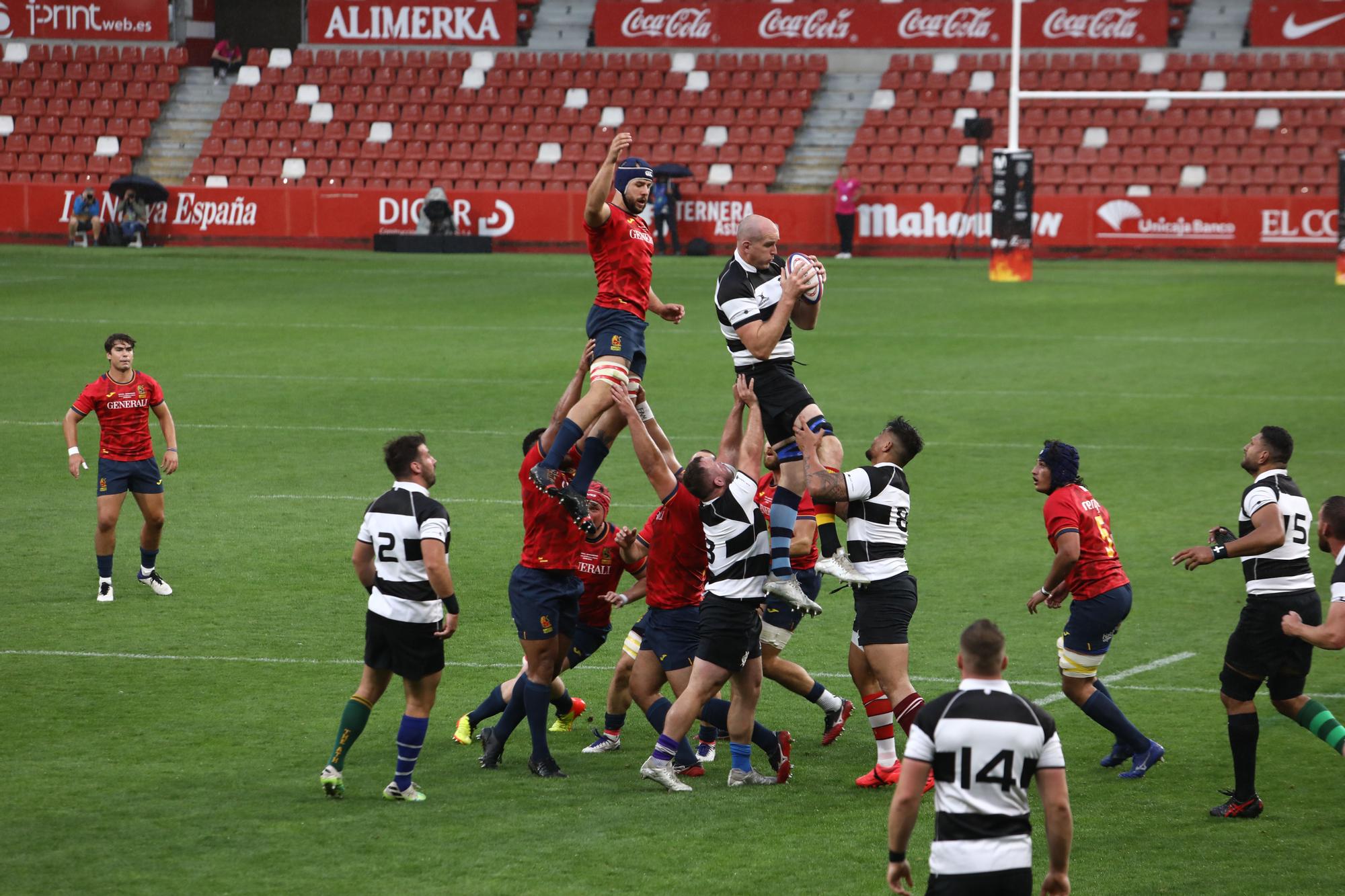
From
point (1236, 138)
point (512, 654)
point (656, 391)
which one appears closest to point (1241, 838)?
point (512, 654)

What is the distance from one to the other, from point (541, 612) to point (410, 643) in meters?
0.92

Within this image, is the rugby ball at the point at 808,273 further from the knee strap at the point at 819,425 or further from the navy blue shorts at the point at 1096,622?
the navy blue shorts at the point at 1096,622

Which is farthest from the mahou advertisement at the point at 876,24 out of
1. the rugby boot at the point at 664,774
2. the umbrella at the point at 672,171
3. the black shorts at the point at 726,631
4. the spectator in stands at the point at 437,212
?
the rugby boot at the point at 664,774

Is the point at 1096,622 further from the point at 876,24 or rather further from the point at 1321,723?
the point at 876,24

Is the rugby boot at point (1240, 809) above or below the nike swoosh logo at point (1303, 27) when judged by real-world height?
below

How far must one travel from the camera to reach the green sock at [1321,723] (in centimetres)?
851

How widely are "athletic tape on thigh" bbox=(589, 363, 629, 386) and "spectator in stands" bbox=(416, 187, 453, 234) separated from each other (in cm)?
3358

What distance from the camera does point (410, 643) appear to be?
8188mm

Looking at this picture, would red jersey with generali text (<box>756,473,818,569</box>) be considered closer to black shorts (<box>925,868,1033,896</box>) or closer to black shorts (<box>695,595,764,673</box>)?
black shorts (<box>695,595,764,673</box>)

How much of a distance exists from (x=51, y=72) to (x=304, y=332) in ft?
95.8

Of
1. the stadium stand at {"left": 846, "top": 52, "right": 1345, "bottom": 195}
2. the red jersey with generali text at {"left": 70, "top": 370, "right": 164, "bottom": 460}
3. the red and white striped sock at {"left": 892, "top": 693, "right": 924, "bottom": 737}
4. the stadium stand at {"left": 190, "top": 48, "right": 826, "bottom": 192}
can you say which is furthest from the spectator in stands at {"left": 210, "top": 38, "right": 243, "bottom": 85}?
the red and white striped sock at {"left": 892, "top": 693, "right": 924, "bottom": 737}

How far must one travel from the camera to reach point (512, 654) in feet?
37.9

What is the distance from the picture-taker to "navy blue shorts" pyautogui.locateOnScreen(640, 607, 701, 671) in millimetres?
8992

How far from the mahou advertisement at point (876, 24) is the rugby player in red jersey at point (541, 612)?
3971 centimetres
